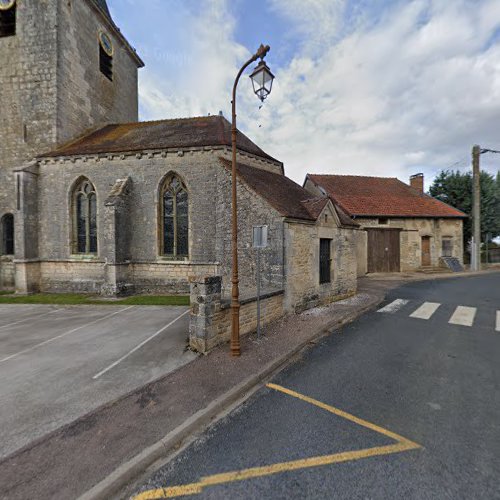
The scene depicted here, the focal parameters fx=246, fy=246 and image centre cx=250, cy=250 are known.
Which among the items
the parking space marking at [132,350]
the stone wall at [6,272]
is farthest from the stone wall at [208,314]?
the stone wall at [6,272]

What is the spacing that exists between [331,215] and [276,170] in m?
5.83

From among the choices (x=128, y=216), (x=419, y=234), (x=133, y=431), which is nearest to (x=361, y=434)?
(x=133, y=431)

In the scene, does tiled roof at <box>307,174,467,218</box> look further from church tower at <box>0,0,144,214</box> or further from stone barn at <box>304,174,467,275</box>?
church tower at <box>0,0,144,214</box>

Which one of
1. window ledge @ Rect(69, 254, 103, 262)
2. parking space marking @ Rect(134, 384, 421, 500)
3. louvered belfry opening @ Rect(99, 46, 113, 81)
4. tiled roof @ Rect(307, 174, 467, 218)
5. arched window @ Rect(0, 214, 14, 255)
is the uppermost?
louvered belfry opening @ Rect(99, 46, 113, 81)

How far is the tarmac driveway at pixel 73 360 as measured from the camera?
3.66 m

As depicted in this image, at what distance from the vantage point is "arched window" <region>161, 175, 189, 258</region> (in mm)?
12555

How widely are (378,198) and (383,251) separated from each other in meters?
4.90

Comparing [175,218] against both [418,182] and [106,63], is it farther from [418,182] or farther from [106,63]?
[418,182]

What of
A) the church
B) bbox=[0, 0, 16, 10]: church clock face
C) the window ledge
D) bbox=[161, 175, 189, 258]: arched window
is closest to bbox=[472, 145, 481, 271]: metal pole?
the church

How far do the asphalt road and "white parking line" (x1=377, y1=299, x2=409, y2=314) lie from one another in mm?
3187

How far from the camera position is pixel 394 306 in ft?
31.6

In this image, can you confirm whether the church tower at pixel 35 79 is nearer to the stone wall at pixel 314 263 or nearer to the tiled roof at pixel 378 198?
the stone wall at pixel 314 263

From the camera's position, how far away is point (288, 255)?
798cm

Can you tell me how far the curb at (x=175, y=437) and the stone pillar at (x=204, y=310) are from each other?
1468 mm
